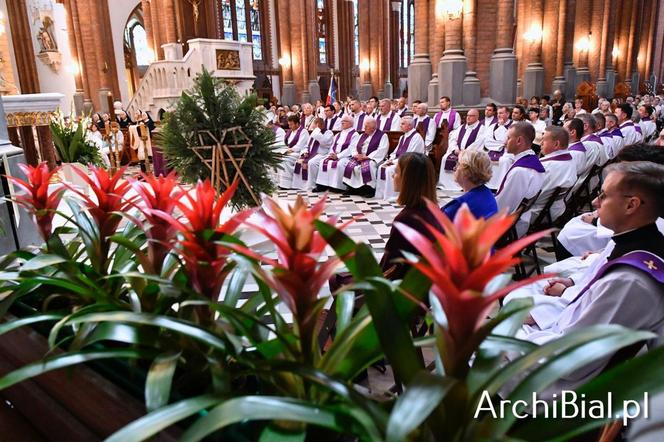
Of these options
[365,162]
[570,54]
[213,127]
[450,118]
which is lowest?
[365,162]

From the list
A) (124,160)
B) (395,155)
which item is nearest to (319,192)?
(395,155)

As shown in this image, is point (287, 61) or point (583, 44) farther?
point (287, 61)

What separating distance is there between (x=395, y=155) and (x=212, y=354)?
8.14 meters

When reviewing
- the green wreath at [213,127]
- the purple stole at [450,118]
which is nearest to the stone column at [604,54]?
the purple stole at [450,118]

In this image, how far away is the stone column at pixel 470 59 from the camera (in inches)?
433

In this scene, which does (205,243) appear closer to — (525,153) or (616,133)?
(525,153)

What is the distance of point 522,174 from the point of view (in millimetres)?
4848

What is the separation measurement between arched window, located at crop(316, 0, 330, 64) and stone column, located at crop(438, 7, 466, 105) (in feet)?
52.6

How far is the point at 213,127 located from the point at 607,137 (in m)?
5.73

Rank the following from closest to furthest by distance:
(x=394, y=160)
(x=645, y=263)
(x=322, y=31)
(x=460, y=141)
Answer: (x=645, y=263)
(x=394, y=160)
(x=460, y=141)
(x=322, y=31)

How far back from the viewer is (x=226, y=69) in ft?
44.8

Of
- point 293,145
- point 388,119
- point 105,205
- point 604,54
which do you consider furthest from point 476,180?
point 604,54

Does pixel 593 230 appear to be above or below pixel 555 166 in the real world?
below

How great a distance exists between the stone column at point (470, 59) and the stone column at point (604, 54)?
11594mm
